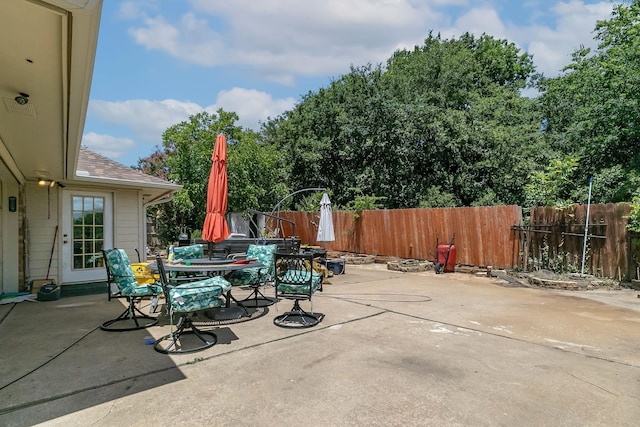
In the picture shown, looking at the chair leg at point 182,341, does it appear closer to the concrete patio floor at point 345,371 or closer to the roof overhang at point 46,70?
the concrete patio floor at point 345,371

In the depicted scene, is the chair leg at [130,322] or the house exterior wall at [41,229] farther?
the house exterior wall at [41,229]

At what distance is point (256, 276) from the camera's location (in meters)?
5.43

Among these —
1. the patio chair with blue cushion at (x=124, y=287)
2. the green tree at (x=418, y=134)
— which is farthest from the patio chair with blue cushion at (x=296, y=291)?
the green tree at (x=418, y=134)

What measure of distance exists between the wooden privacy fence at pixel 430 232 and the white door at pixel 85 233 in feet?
26.5

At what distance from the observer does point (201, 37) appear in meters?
7.70

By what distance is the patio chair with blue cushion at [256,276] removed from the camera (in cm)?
539

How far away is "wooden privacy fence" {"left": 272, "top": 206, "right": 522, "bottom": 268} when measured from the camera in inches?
351

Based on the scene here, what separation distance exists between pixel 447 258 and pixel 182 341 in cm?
746

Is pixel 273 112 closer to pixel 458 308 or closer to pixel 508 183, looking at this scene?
pixel 508 183

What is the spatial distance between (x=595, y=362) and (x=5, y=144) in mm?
6738

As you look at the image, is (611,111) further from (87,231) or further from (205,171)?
(87,231)

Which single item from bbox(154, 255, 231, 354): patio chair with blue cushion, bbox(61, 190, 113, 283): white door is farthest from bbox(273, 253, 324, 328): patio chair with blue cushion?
bbox(61, 190, 113, 283): white door

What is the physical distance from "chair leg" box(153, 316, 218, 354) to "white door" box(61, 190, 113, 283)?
4.06m

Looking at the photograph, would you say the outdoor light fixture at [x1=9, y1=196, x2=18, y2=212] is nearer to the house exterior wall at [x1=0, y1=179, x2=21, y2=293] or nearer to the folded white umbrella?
the house exterior wall at [x1=0, y1=179, x2=21, y2=293]
